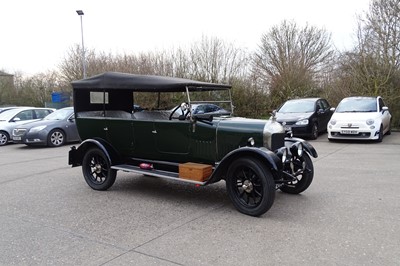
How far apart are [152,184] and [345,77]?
1297cm

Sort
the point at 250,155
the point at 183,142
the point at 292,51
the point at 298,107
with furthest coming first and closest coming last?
the point at 292,51, the point at 298,107, the point at 183,142, the point at 250,155

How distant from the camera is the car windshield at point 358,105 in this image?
12336mm

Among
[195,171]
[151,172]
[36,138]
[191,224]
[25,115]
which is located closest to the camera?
[191,224]

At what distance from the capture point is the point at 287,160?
4875 millimetres

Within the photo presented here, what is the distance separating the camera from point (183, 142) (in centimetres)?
545

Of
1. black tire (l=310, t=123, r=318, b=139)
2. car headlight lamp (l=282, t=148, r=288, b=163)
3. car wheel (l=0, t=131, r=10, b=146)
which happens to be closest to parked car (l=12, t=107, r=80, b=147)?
car wheel (l=0, t=131, r=10, b=146)

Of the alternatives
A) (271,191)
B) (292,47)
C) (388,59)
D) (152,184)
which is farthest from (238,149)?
(292,47)

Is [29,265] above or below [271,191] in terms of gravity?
below

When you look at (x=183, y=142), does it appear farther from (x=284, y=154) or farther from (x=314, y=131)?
(x=314, y=131)

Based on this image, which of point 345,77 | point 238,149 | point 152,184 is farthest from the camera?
point 345,77

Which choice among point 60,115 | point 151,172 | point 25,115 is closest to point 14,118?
point 25,115

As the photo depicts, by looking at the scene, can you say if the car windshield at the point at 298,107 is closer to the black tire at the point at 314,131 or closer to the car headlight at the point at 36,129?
the black tire at the point at 314,131

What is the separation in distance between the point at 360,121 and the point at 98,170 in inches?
349

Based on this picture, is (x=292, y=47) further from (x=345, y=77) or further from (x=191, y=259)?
(x=191, y=259)
